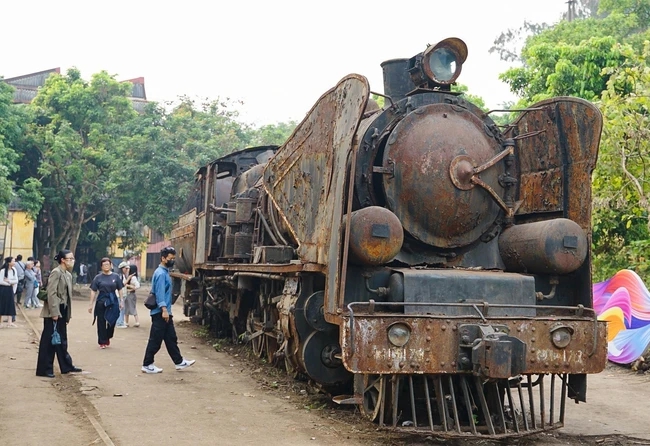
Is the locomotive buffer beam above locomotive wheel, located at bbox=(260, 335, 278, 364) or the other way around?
above

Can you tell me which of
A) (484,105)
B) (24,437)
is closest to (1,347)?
(24,437)

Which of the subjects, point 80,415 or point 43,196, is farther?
point 43,196

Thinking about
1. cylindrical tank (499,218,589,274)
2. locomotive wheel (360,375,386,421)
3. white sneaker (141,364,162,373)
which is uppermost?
cylindrical tank (499,218,589,274)

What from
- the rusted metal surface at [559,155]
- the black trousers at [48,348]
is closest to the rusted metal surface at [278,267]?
the black trousers at [48,348]

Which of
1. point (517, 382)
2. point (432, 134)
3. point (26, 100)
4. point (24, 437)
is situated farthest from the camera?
point (26, 100)

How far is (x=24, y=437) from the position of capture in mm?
5094

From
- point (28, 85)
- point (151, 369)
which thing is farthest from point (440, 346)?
point (28, 85)

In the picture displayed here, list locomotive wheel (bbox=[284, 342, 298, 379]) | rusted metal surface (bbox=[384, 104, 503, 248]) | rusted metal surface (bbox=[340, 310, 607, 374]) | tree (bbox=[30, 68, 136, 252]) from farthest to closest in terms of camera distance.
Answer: tree (bbox=[30, 68, 136, 252]) → locomotive wheel (bbox=[284, 342, 298, 379]) → rusted metal surface (bbox=[384, 104, 503, 248]) → rusted metal surface (bbox=[340, 310, 607, 374])

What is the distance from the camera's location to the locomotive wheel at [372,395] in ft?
17.3

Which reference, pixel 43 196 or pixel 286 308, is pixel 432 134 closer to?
pixel 286 308

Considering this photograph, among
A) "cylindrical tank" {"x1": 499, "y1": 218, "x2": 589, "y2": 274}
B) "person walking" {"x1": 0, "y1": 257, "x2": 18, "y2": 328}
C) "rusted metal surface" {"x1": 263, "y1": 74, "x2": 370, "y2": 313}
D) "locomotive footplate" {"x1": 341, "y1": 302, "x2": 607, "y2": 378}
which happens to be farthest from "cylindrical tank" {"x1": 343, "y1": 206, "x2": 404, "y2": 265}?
"person walking" {"x1": 0, "y1": 257, "x2": 18, "y2": 328}

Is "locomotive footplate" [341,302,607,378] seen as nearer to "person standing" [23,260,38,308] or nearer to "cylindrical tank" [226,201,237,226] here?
"cylindrical tank" [226,201,237,226]

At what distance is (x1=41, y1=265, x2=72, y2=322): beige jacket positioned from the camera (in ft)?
25.4

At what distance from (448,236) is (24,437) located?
358cm
